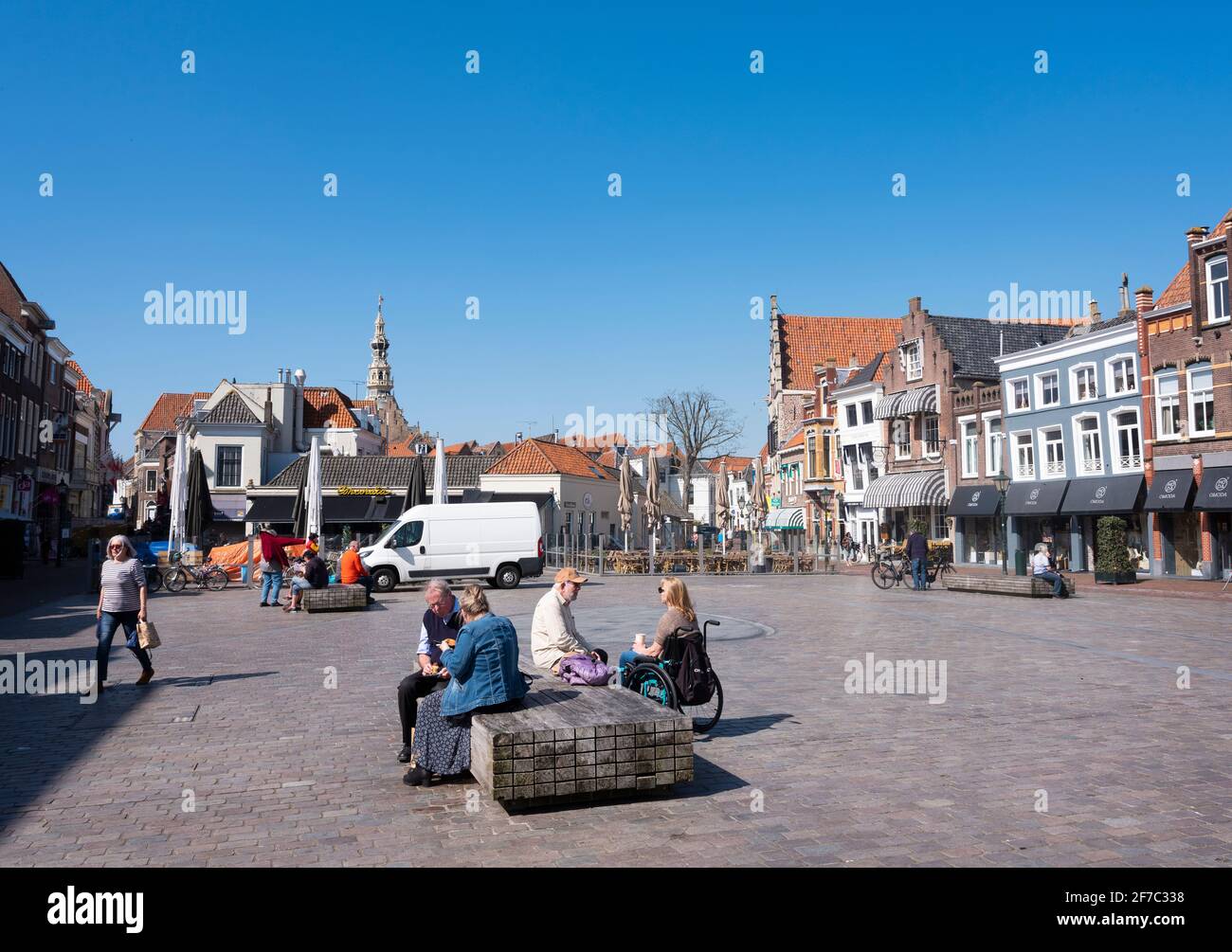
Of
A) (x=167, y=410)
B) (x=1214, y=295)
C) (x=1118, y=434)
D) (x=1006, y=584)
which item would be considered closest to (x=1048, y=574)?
(x=1006, y=584)

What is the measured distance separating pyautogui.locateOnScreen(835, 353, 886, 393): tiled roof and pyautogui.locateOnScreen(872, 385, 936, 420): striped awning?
1.87m

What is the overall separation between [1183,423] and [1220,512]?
323 centimetres

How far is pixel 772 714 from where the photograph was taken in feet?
28.9

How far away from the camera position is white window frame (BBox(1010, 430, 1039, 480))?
39156mm

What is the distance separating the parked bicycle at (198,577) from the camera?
2567 cm

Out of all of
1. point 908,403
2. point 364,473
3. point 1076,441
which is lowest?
point 1076,441

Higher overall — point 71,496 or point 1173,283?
point 1173,283

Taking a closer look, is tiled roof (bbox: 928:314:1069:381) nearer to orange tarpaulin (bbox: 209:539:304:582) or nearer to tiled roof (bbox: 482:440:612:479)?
tiled roof (bbox: 482:440:612:479)

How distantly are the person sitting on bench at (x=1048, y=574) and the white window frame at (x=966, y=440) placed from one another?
18713 mm

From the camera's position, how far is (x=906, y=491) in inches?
1811

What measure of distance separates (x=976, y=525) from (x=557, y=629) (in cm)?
3828

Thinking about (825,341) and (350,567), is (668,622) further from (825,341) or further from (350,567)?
(825,341)
